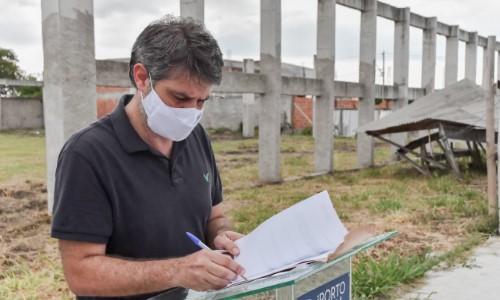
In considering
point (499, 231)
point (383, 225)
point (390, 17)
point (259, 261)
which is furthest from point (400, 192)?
point (259, 261)

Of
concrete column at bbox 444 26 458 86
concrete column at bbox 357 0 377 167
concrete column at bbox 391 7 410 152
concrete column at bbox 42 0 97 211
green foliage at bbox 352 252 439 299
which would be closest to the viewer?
green foliage at bbox 352 252 439 299

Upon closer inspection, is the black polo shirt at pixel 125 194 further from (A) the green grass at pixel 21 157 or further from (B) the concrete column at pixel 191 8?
(A) the green grass at pixel 21 157

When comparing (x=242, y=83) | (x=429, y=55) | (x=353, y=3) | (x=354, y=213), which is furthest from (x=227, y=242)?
(x=429, y=55)

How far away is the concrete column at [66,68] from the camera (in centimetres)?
666

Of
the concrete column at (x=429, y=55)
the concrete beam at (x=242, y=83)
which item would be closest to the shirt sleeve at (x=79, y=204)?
the concrete beam at (x=242, y=83)

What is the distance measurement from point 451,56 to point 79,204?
19161mm

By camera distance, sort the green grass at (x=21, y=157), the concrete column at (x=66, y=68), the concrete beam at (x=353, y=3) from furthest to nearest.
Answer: the concrete beam at (x=353, y=3), the green grass at (x=21, y=157), the concrete column at (x=66, y=68)

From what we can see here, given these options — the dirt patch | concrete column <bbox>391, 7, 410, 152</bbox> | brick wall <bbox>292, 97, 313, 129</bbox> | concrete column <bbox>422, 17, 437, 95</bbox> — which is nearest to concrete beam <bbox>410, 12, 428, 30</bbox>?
concrete column <bbox>422, 17, 437, 95</bbox>

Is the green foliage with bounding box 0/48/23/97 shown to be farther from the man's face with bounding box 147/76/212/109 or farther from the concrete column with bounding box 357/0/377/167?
the man's face with bounding box 147/76/212/109

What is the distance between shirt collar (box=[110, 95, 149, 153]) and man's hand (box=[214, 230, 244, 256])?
1.34 feet

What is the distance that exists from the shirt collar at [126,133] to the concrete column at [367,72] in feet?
42.1

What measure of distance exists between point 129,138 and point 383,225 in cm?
566

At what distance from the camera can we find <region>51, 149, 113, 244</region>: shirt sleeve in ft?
5.08

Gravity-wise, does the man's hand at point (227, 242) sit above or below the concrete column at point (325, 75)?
below
